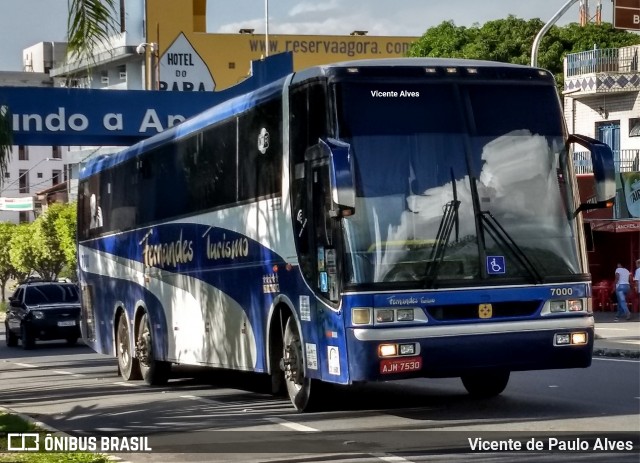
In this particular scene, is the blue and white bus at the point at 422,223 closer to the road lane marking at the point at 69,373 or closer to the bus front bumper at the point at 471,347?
the bus front bumper at the point at 471,347

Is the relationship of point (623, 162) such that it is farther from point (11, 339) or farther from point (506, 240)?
point (506, 240)

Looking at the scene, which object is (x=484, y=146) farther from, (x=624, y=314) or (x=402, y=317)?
(x=624, y=314)

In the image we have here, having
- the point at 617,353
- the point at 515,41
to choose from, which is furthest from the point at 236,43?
the point at 617,353

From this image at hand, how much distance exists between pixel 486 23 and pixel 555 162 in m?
52.2

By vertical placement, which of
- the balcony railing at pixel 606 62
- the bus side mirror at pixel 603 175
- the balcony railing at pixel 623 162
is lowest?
the bus side mirror at pixel 603 175

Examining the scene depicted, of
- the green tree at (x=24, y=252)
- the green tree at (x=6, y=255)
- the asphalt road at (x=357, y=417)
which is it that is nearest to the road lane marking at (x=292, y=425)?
the asphalt road at (x=357, y=417)

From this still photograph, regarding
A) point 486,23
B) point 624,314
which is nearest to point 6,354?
point 624,314

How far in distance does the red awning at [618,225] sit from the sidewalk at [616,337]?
2.48 metres

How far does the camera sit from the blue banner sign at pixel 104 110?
86.9ft

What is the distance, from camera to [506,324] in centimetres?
1313

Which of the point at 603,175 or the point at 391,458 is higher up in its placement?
the point at 603,175

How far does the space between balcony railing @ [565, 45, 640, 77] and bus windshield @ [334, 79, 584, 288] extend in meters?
32.6

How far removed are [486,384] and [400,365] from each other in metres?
3.38

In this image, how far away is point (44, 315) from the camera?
35.0m
